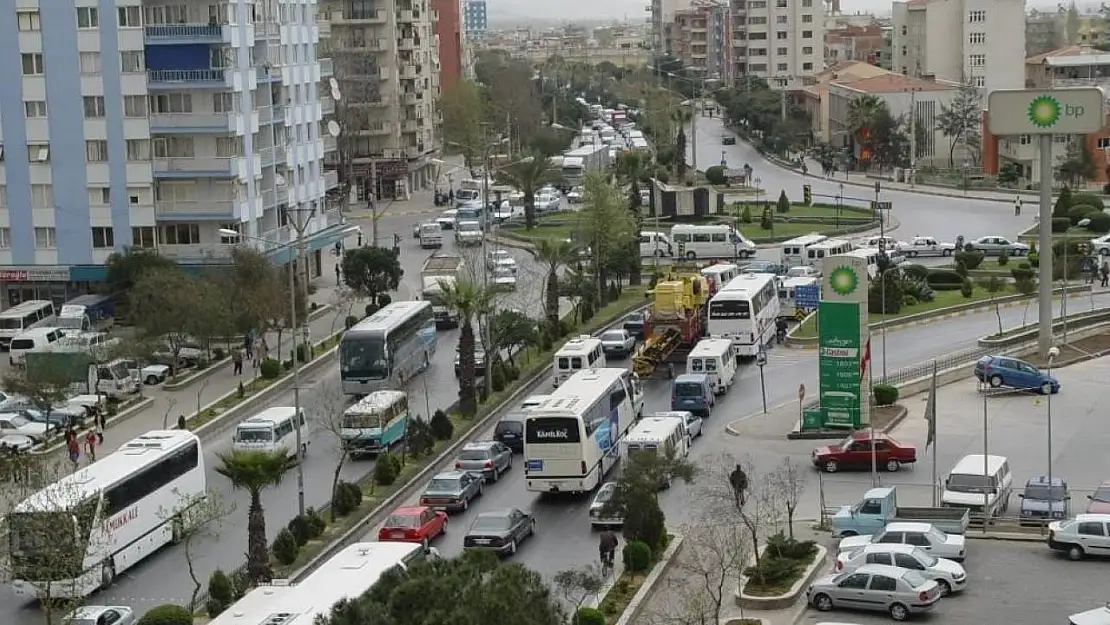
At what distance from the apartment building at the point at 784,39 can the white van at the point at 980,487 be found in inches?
4740

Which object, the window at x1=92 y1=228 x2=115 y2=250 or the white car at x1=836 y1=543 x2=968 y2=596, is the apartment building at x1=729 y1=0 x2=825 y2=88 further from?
the white car at x1=836 y1=543 x2=968 y2=596

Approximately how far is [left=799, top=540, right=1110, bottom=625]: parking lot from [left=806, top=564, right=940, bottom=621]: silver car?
17 centimetres

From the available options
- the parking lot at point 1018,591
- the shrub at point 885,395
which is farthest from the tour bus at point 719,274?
the parking lot at point 1018,591

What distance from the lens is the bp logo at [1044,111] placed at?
47281 millimetres

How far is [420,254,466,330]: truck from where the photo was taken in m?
58.1

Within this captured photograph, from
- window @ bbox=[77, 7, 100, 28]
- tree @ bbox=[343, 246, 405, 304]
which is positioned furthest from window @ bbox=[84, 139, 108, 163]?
tree @ bbox=[343, 246, 405, 304]

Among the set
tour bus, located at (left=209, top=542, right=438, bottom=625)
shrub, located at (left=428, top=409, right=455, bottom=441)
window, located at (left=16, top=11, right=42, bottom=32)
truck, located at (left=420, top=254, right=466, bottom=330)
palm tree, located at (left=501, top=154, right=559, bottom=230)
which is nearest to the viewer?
tour bus, located at (left=209, top=542, right=438, bottom=625)

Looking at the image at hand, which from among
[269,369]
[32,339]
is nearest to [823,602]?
[269,369]

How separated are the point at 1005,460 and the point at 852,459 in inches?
140

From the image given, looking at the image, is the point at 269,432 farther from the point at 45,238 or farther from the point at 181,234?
the point at 45,238

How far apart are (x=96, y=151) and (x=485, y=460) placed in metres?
26.9

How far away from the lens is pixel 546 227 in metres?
83.6

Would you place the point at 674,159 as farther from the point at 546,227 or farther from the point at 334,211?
the point at 334,211

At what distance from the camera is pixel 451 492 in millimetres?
36344
